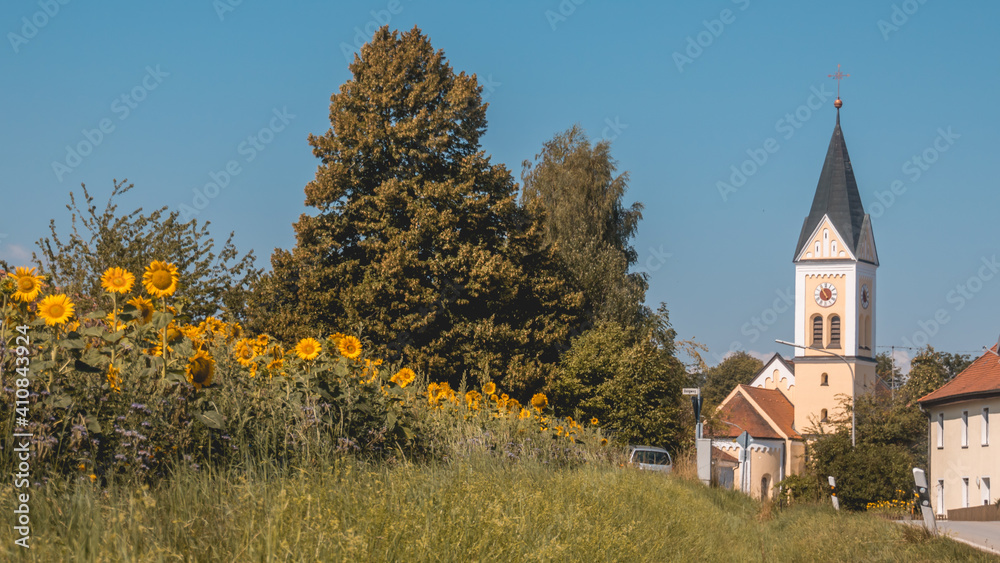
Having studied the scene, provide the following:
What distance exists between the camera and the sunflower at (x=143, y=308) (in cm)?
572

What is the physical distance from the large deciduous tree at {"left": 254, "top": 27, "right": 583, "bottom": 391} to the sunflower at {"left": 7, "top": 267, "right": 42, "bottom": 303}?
19781 millimetres

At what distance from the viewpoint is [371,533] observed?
4.66 meters

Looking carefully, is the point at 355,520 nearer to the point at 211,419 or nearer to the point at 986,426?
the point at 211,419

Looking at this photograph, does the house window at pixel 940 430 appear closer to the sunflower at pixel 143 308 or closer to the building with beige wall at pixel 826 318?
the building with beige wall at pixel 826 318

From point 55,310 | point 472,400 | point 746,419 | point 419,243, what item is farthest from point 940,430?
point 55,310

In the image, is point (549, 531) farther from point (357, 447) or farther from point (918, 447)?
point (918, 447)

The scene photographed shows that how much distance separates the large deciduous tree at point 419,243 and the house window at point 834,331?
209 ft

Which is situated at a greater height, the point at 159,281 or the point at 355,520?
the point at 159,281

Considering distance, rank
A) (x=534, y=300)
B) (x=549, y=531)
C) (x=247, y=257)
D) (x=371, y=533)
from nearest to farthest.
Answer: (x=371, y=533) → (x=549, y=531) → (x=247, y=257) → (x=534, y=300)

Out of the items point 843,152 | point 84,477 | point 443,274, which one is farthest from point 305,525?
point 843,152

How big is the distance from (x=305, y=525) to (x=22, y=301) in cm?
222

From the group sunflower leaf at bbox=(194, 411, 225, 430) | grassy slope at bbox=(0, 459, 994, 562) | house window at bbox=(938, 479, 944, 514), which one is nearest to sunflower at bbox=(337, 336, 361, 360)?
grassy slope at bbox=(0, 459, 994, 562)

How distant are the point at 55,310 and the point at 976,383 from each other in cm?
4223

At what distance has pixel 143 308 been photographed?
18.9 ft
